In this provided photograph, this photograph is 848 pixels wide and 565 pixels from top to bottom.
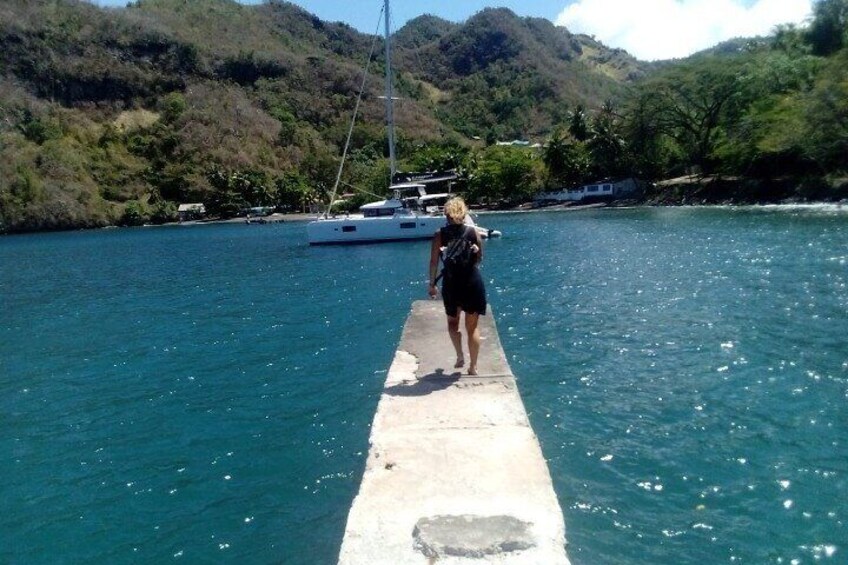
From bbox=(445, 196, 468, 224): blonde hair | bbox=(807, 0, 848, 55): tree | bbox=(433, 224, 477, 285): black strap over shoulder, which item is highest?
bbox=(807, 0, 848, 55): tree

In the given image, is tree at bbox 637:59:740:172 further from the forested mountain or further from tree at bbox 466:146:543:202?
tree at bbox 466:146:543:202

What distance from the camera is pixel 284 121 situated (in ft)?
505

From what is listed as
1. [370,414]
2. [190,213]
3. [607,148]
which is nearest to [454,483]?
[370,414]

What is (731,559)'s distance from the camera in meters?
6.07

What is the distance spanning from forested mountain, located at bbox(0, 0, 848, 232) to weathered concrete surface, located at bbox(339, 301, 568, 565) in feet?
177

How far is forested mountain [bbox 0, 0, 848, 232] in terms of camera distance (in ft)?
225

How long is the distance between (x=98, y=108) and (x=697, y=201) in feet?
419

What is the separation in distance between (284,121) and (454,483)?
157 m

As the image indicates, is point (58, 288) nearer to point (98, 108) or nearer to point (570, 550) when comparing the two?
point (570, 550)

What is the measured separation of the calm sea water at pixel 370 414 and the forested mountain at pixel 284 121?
41859 millimetres

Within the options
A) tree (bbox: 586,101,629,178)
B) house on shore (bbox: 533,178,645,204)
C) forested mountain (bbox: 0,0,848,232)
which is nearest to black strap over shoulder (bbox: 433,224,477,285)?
forested mountain (bbox: 0,0,848,232)

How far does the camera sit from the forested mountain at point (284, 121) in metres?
68.6

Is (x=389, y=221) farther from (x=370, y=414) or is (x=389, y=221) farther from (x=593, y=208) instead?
(x=593, y=208)

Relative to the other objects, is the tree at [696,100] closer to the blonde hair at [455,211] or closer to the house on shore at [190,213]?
the house on shore at [190,213]
